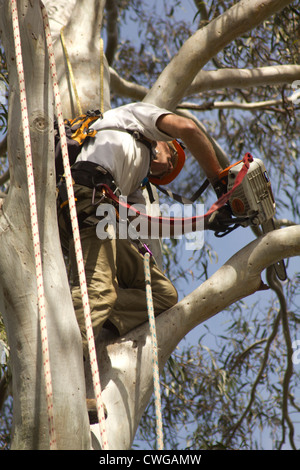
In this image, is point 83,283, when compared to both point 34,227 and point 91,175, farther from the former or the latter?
point 91,175

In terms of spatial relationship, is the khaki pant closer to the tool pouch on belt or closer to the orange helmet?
the tool pouch on belt

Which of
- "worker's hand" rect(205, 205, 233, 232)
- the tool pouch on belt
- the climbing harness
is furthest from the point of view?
"worker's hand" rect(205, 205, 233, 232)

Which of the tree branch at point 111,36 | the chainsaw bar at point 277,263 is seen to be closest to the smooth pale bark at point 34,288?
the chainsaw bar at point 277,263

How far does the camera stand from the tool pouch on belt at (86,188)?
2.67 metres

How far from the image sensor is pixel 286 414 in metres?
6.02

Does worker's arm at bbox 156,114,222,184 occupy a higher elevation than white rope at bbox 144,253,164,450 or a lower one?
higher

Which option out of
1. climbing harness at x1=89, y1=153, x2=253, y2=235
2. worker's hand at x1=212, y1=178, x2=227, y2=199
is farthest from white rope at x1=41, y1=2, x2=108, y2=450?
worker's hand at x1=212, y1=178, x2=227, y2=199

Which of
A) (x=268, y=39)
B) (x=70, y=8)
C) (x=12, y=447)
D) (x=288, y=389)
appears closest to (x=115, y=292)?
(x=12, y=447)

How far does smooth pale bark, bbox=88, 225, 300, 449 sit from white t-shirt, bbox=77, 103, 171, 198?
1.74 ft

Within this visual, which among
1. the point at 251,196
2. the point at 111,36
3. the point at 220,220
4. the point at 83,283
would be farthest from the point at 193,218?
the point at 111,36

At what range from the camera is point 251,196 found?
2.92m

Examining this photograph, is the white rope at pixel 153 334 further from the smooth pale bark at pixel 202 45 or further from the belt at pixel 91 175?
the smooth pale bark at pixel 202 45

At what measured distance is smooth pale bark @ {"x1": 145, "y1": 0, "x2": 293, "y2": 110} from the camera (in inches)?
144

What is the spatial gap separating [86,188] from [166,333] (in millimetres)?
621
